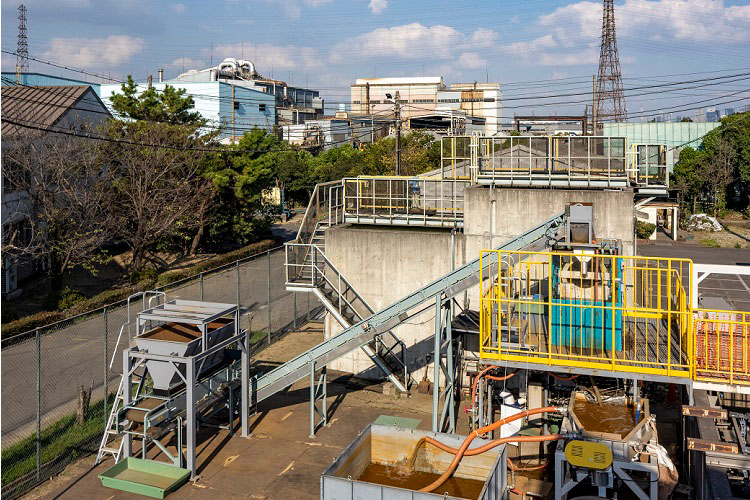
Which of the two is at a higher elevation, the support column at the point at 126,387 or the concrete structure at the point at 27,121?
the concrete structure at the point at 27,121

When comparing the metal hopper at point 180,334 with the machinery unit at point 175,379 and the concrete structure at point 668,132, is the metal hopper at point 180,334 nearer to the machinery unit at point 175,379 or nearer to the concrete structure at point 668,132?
the machinery unit at point 175,379

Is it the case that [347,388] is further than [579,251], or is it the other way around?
[347,388]

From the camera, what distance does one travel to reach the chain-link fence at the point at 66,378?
14.6m

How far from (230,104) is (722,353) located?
2657 inches

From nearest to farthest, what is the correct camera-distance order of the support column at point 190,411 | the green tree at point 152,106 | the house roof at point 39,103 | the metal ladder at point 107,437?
the support column at point 190,411, the metal ladder at point 107,437, the house roof at point 39,103, the green tree at point 152,106

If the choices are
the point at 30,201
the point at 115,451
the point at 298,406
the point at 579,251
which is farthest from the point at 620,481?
the point at 30,201

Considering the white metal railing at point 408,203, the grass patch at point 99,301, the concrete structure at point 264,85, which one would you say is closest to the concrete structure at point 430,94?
the concrete structure at point 264,85

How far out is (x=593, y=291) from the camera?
1288cm

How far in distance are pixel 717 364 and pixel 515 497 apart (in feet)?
14.9

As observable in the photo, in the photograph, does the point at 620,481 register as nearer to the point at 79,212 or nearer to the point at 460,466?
the point at 460,466

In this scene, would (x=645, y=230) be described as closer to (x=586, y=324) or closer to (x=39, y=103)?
(x=586, y=324)

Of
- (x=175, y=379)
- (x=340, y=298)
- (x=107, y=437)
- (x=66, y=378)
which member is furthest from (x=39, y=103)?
(x=175, y=379)

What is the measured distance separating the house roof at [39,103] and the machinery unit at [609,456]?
30.1 m

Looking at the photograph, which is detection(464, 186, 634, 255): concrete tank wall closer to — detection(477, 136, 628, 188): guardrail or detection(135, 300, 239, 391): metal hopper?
detection(477, 136, 628, 188): guardrail
